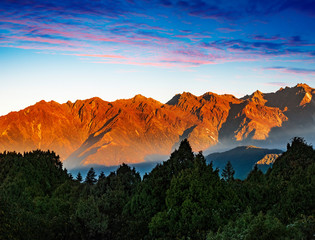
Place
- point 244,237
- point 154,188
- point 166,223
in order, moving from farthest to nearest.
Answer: point 154,188 → point 166,223 → point 244,237

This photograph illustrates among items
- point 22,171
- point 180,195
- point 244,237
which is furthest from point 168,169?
point 22,171

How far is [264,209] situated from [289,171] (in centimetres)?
1543

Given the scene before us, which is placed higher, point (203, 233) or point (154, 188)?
point (154, 188)

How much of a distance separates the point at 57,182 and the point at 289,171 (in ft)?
133

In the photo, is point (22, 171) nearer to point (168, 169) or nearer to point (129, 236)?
point (168, 169)

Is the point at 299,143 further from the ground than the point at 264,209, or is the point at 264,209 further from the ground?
the point at 299,143

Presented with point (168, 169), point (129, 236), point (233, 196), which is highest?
point (168, 169)

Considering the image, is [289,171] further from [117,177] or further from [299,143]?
[117,177]

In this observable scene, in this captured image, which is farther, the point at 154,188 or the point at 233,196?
the point at 154,188

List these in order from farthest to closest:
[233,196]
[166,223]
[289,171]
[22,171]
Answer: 1. [22,171]
2. [289,171]
3. [233,196]
4. [166,223]

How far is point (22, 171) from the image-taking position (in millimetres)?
60000

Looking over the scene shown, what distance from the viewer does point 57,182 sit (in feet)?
218

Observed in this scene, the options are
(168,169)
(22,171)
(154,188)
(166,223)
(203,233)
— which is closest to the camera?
(203,233)

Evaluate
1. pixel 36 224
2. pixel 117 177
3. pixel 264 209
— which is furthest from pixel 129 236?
pixel 117 177
